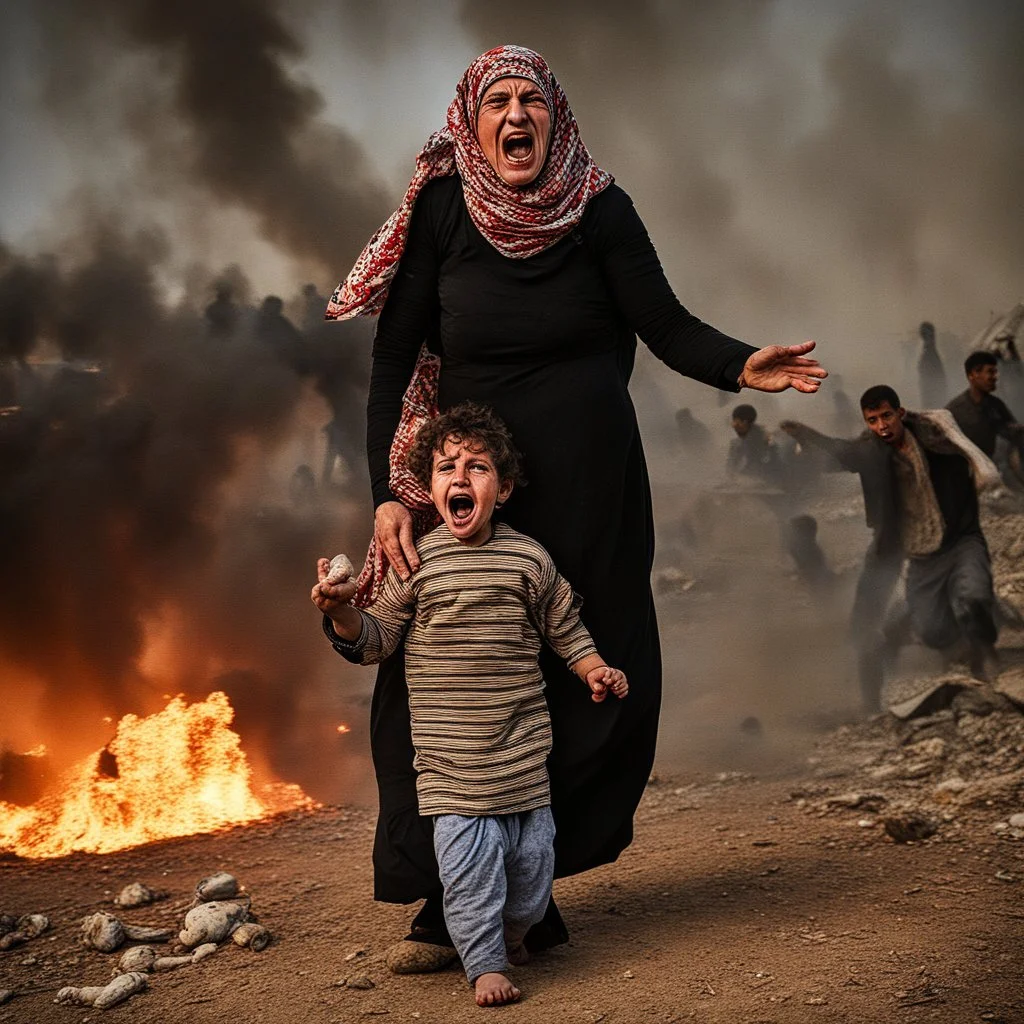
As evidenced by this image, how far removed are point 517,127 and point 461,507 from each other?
94cm

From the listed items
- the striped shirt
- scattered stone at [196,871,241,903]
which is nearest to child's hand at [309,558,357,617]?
the striped shirt

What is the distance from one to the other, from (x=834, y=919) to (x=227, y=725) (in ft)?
16.8

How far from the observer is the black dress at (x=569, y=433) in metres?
2.92

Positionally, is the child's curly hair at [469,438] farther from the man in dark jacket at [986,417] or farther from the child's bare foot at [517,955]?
the man in dark jacket at [986,417]

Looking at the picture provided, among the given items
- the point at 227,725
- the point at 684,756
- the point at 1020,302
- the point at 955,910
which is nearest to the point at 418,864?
the point at 955,910

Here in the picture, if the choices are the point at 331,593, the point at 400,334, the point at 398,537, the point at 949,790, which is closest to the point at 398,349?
the point at 400,334

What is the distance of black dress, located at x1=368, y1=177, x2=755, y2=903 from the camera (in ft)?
9.59

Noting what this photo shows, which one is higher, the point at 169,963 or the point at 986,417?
the point at 986,417

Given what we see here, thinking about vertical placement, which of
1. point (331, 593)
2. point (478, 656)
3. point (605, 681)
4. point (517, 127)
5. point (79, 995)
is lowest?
point (79, 995)

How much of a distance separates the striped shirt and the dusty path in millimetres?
533

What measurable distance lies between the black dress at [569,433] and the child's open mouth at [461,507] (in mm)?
224

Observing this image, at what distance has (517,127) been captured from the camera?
2.77 m

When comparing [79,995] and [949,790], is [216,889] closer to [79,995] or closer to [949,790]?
[79,995]

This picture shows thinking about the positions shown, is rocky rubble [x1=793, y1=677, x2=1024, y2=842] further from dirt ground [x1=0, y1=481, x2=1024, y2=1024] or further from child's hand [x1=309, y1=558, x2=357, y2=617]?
child's hand [x1=309, y1=558, x2=357, y2=617]
